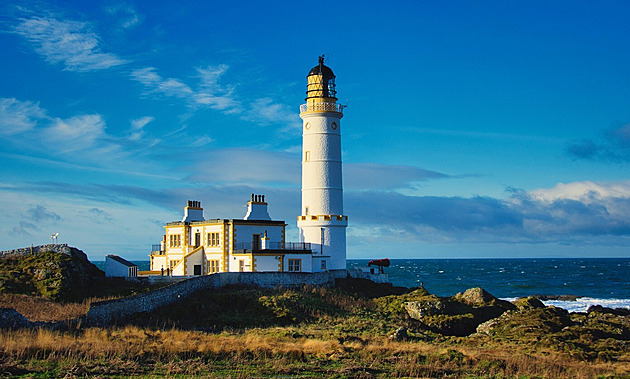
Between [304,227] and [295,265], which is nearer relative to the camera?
[295,265]

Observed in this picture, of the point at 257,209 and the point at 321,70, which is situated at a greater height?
the point at 321,70

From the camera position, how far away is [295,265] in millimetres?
41406

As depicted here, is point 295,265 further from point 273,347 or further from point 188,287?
point 273,347

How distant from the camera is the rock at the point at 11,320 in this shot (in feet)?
74.5

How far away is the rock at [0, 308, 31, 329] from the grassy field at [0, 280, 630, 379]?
0.98 m

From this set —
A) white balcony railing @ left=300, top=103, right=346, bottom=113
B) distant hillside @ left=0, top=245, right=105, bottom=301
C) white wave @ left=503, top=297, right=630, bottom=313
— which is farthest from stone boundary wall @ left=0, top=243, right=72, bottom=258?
white wave @ left=503, top=297, right=630, bottom=313

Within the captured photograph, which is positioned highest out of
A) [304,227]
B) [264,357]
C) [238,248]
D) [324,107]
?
[324,107]

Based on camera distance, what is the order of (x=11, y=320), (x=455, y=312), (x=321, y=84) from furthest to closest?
(x=321, y=84) → (x=455, y=312) → (x=11, y=320)

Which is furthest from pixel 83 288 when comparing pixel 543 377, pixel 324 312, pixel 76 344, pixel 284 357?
pixel 543 377

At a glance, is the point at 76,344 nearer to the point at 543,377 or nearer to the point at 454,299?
the point at 543,377

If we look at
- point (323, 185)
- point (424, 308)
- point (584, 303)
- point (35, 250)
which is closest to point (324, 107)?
point (323, 185)

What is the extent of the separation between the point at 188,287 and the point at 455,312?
1539 centimetres

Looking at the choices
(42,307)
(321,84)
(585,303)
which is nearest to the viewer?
(42,307)

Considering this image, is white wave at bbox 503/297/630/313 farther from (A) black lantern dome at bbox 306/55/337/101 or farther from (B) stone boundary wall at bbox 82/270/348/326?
(A) black lantern dome at bbox 306/55/337/101
